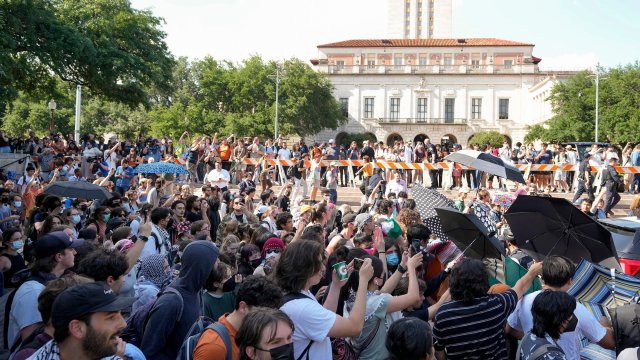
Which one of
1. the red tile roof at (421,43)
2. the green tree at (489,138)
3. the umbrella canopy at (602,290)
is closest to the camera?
the umbrella canopy at (602,290)

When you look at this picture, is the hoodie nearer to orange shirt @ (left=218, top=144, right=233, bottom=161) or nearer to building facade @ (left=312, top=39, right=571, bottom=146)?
orange shirt @ (left=218, top=144, right=233, bottom=161)

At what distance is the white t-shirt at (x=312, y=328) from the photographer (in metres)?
3.58

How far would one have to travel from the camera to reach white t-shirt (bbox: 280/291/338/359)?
3584mm

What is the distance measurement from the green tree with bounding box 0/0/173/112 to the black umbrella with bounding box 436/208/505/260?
376 inches

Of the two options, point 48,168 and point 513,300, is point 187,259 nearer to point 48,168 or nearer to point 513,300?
point 513,300

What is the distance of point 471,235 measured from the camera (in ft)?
20.8

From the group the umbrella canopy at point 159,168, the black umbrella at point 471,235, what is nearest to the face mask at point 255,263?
the black umbrella at point 471,235

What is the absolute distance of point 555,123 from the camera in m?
62.9

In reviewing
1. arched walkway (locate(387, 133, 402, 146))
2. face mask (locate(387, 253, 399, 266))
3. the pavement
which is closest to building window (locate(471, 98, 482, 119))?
arched walkway (locate(387, 133, 402, 146))

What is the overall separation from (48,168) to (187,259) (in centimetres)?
1626

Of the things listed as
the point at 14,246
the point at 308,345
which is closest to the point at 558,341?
the point at 308,345

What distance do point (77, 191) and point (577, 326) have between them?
843 cm

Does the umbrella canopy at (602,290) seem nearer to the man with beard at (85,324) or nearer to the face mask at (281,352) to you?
the face mask at (281,352)

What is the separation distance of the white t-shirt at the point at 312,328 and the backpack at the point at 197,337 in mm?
380
